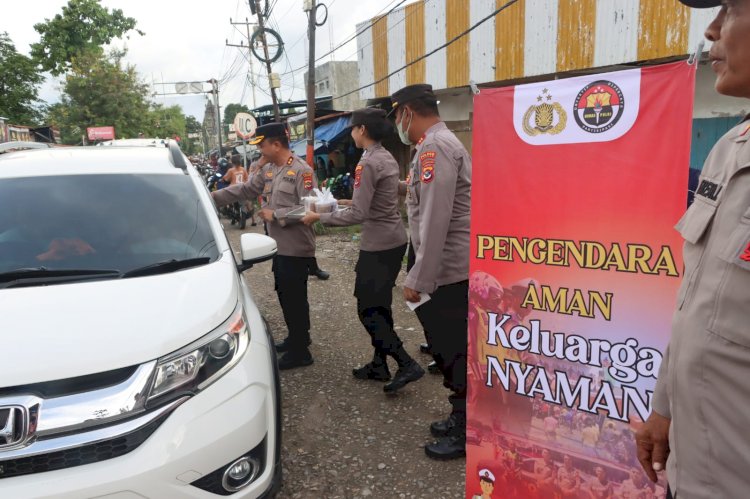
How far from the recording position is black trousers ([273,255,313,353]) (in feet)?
13.1

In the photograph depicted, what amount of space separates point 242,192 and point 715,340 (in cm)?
401

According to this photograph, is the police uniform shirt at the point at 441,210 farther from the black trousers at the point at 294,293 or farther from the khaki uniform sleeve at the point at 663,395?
the black trousers at the point at 294,293

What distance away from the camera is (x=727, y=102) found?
7125 millimetres

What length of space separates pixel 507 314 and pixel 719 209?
110cm

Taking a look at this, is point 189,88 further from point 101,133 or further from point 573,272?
point 573,272

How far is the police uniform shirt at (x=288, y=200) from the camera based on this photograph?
3.92 meters

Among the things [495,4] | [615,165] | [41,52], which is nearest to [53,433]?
[615,165]

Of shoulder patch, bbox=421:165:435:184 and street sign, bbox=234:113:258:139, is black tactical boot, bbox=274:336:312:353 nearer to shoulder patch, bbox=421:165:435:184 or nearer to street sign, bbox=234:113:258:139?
shoulder patch, bbox=421:165:435:184

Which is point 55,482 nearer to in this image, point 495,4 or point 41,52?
point 495,4

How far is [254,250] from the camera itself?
110 inches

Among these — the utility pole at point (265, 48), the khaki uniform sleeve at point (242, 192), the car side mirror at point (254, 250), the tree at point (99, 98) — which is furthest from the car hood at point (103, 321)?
the tree at point (99, 98)

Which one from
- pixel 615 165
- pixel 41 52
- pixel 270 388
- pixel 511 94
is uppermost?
pixel 41 52

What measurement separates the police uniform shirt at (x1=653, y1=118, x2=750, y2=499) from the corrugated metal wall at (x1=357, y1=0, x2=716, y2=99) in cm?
617

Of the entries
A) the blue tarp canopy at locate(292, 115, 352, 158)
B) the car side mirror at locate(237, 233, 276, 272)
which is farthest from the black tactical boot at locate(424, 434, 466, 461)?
the blue tarp canopy at locate(292, 115, 352, 158)
